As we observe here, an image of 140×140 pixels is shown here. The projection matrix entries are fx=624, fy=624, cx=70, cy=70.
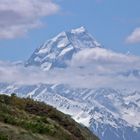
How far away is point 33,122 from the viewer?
76.2ft

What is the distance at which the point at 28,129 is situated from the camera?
22062 millimetres

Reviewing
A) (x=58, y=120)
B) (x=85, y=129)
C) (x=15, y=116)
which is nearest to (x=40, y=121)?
(x=15, y=116)

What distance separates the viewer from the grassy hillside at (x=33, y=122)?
2100 cm

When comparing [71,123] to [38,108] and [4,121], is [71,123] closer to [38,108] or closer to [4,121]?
[38,108]

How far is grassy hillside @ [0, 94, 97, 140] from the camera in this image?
21.0 m

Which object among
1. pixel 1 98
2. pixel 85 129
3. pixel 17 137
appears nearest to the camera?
pixel 17 137

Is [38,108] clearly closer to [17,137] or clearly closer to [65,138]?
[65,138]

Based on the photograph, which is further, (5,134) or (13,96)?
(13,96)

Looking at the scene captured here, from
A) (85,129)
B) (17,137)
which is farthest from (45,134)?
(85,129)

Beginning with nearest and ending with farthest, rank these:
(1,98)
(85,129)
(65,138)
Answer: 1. (65,138)
2. (1,98)
3. (85,129)

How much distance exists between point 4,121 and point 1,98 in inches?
185

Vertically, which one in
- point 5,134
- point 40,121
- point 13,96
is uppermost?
point 13,96

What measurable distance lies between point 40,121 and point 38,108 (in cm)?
352

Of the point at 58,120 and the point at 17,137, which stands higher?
the point at 58,120
